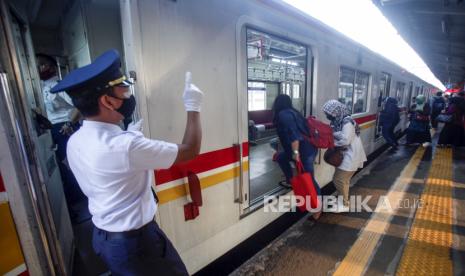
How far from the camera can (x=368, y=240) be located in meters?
2.54

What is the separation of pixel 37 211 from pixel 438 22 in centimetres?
849

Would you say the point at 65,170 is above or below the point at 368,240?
above

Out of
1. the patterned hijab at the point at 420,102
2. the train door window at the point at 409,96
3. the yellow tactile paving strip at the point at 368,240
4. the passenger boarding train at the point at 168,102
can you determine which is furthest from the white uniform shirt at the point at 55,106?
the train door window at the point at 409,96

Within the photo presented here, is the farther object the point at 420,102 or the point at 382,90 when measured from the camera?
the point at 420,102

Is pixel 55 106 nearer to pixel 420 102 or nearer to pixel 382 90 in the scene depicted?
pixel 382 90

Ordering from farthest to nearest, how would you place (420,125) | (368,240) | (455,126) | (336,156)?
(420,125) → (455,126) → (336,156) → (368,240)

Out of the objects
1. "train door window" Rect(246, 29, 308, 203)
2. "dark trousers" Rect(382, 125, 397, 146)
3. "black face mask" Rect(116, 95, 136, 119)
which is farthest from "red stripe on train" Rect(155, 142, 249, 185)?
"dark trousers" Rect(382, 125, 397, 146)

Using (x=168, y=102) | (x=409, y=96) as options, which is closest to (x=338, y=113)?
(x=168, y=102)

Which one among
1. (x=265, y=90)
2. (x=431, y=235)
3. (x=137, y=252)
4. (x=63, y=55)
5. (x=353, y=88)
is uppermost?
(x=63, y=55)

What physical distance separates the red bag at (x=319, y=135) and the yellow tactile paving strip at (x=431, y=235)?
4.40ft

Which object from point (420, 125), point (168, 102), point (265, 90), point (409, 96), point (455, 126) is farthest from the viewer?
point (409, 96)

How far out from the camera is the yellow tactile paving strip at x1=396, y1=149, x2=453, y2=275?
82.8 inches

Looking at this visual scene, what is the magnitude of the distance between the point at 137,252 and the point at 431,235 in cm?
315

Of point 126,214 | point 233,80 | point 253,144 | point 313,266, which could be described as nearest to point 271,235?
point 313,266
